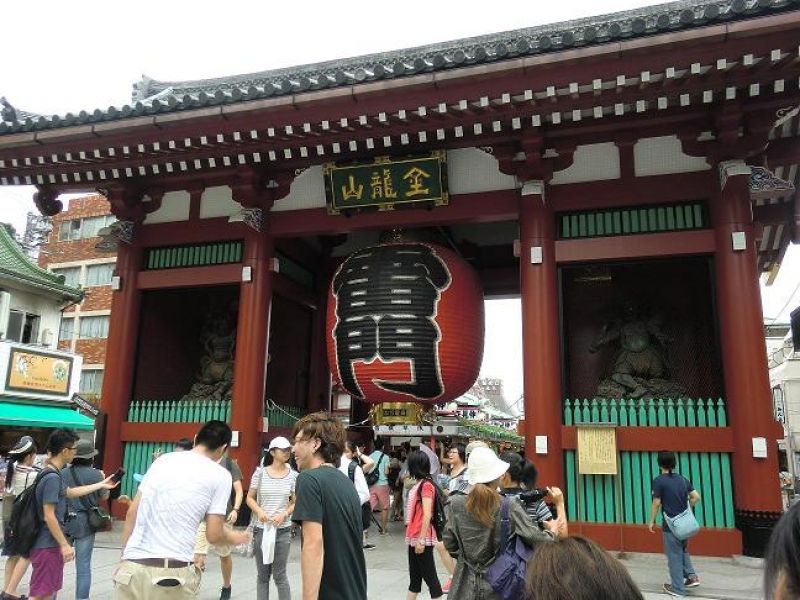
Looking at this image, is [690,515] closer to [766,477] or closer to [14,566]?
[766,477]

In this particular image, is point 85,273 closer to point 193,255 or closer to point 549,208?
point 193,255

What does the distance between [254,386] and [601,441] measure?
504 cm

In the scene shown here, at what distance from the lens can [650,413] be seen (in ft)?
26.3

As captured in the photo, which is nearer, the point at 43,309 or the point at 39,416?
the point at 39,416

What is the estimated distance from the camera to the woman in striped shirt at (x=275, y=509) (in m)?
5.23

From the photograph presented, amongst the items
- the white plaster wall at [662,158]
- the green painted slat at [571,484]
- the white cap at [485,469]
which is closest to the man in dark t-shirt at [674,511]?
the green painted slat at [571,484]

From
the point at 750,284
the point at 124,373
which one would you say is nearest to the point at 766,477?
the point at 750,284

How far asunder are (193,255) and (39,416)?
47.0ft

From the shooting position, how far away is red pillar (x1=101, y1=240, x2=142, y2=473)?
1021cm

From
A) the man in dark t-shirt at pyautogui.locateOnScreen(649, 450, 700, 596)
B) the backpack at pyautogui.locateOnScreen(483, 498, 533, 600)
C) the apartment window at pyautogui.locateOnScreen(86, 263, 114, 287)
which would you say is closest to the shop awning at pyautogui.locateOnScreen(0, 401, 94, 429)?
the apartment window at pyautogui.locateOnScreen(86, 263, 114, 287)

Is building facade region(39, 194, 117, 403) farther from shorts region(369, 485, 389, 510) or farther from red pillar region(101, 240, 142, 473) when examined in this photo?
shorts region(369, 485, 389, 510)

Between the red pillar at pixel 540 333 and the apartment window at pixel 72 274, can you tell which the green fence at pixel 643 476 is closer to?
the red pillar at pixel 540 333

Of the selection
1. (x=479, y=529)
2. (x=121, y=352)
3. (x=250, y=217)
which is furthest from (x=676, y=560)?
(x=121, y=352)

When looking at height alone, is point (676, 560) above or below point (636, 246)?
below
